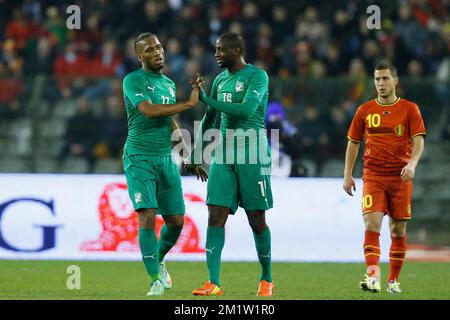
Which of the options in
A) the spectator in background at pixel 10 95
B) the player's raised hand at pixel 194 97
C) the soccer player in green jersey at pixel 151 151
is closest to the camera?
the player's raised hand at pixel 194 97

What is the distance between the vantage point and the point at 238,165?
31.8 ft

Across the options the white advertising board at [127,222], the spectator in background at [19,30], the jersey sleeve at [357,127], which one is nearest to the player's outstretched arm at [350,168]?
the jersey sleeve at [357,127]

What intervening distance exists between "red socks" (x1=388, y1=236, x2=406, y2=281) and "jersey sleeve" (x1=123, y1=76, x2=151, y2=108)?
2.71 metres

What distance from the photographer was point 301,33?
757 inches

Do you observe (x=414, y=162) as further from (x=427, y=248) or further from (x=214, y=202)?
(x=427, y=248)

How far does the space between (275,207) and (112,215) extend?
2102 millimetres

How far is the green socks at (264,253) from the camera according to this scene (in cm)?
972

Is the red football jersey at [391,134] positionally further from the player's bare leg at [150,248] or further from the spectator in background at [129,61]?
the spectator in background at [129,61]

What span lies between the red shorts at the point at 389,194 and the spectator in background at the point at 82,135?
7.22 m

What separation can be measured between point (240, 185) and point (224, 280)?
6.94 feet

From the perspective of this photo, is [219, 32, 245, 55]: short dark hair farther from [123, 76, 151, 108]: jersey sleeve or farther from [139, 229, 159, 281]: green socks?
[139, 229, 159, 281]: green socks

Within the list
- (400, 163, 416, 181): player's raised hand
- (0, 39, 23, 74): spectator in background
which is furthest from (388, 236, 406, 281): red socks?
(0, 39, 23, 74): spectator in background

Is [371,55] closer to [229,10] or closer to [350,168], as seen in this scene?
[229,10]
